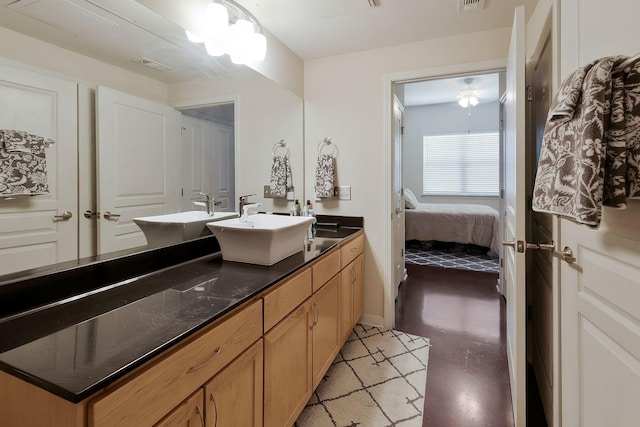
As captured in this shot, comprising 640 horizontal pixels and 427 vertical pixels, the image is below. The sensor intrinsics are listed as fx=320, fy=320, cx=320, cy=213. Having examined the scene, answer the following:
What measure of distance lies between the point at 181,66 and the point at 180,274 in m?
1.05

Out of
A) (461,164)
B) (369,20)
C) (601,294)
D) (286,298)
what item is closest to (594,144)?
(601,294)

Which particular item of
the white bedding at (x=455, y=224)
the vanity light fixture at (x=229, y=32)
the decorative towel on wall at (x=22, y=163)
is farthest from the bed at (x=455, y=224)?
the decorative towel on wall at (x=22, y=163)

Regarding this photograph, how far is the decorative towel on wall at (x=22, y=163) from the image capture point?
94 cm

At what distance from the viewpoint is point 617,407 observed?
861mm

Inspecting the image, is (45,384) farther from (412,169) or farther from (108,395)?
(412,169)

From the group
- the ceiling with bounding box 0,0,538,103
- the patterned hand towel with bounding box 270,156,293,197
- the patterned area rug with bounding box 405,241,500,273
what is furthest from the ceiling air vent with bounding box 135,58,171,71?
the patterned area rug with bounding box 405,241,500,273

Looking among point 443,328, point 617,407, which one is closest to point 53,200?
point 617,407

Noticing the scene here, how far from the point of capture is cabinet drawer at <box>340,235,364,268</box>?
2174 millimetres

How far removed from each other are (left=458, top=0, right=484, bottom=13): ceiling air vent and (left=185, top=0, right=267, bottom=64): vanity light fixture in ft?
4.09

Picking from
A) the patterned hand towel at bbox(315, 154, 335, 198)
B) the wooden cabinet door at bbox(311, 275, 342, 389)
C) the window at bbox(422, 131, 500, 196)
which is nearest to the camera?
the wooden cabinet door at bbox(311, 275, 342, 389)

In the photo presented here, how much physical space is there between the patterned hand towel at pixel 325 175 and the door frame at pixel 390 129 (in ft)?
1.46

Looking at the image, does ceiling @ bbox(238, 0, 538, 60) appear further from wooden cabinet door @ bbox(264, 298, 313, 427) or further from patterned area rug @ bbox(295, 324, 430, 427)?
patterned area rug @ bbox(295, 324, 430, 427)

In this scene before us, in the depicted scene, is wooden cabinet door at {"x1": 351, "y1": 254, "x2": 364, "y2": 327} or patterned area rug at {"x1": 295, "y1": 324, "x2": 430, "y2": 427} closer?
patterned area rug at {"x1": 295, "y1": 324, "x2": 430, "y2": 427}

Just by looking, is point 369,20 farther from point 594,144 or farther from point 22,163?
point 22,163
